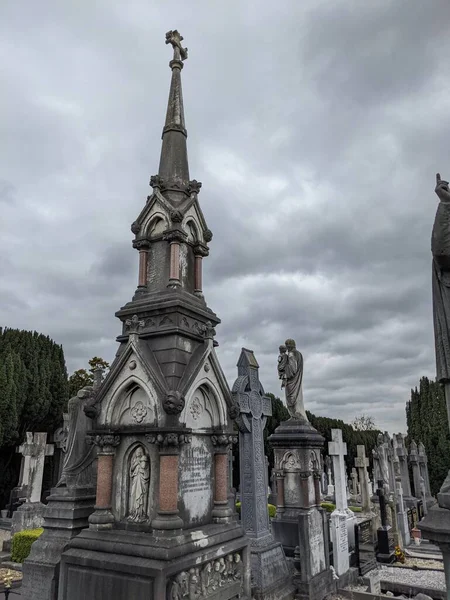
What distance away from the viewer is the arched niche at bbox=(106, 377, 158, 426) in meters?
5.70

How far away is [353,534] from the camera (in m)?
11.8

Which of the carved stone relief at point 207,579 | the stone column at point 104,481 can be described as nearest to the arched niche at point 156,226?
the stone column at point 104,481

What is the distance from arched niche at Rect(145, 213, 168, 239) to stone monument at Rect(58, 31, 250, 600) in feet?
0.06

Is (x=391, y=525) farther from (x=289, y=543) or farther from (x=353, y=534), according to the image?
(x=289, y=543)

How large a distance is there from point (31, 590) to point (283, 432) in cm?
681

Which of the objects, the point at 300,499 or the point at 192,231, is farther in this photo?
the point at 300,499

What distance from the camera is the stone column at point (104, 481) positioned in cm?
550

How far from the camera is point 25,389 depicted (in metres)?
24.0

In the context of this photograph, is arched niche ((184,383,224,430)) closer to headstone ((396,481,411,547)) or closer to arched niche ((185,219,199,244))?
arched niche ((185,219,199,244))

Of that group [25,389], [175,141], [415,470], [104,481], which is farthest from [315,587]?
[25,389]

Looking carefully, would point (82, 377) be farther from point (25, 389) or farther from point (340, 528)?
point (340, 528)

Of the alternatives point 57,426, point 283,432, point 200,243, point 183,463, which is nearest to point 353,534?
point 283,432

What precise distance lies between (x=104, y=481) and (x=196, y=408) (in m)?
1.54

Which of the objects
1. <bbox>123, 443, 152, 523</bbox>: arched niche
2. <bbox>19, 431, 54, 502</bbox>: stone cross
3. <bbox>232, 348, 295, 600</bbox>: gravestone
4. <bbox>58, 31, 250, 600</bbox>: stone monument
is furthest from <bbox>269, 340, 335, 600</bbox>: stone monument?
<bbox>19, 431, 54, 502</bbox>: stone cross
